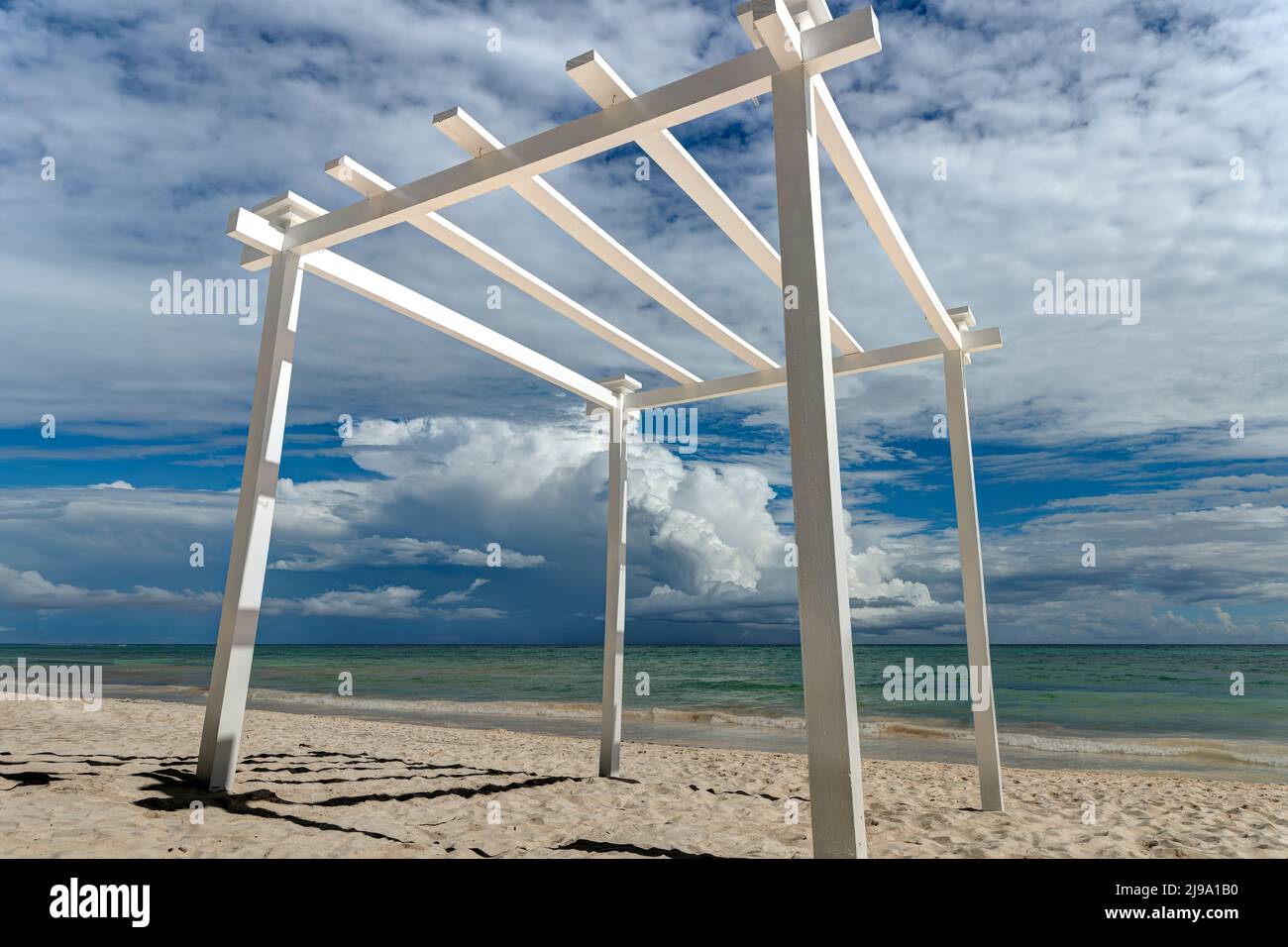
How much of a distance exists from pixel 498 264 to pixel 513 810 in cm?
365

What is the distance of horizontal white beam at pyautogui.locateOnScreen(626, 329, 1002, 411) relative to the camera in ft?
18.1

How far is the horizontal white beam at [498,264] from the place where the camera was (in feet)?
12.5

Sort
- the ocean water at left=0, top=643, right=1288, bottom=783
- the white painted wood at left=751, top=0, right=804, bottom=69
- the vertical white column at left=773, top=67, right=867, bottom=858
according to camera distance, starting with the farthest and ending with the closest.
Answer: the ocean water at left=0, top=643, right=1288, bottom=783, the white painted wood at left=751, top=0, right=804, bottom=69, the vertical white column at left=773, top=67, right=867, bottom=858

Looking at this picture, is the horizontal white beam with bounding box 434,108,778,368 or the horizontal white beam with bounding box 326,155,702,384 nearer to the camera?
the horizontal white beam with bounding box 434,108,778,368

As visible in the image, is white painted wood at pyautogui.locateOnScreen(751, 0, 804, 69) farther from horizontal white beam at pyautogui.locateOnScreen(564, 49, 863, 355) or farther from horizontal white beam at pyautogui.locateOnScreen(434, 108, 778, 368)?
horizontal white beam at pyautogui.locateOnScreen(434, 108, 778, 368)

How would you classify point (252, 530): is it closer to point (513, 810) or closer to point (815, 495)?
point (513, 810)

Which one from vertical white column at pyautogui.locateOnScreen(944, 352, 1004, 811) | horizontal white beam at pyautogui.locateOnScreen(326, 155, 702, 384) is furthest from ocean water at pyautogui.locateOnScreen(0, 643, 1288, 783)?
horizontal white beam at pyautogui.locateOnScreen(326, 155, 702, 384)

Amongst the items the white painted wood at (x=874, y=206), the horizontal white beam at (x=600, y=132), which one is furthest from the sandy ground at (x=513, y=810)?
the white painted wood at (x=874, y=206)

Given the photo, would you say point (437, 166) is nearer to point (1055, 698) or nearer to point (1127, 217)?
point (1127, 217)

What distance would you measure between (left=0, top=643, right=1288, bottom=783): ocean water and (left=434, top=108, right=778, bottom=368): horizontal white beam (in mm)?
9093

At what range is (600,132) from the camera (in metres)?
3.20

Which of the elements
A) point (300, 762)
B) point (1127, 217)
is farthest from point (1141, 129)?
point (300, 762)

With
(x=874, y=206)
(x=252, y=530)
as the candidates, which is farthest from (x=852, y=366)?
(x=252, y=530)
